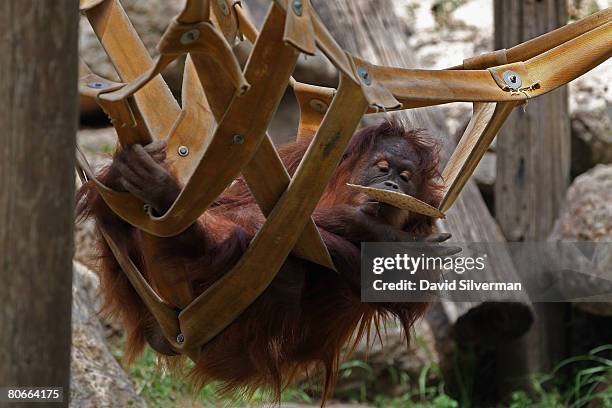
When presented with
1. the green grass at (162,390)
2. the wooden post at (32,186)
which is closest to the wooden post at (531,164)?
the green grass at (162,390)

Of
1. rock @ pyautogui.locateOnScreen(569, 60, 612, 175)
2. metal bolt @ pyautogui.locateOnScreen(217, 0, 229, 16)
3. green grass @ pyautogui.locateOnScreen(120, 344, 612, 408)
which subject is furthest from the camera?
rock @ pyautogui.locateOnScreen(569, 60, 612, 175)

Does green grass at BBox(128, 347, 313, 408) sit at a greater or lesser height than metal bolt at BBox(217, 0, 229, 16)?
lesser

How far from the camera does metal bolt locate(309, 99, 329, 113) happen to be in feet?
A: 11.3

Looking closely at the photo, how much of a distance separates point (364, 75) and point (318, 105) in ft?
3.15

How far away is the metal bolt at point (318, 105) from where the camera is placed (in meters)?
3.43

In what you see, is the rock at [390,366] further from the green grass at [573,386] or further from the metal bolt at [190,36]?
the metal bolt at [190,36]

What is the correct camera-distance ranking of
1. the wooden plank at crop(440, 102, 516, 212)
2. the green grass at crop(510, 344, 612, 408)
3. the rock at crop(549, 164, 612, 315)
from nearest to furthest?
the wooden plank at crop(440, 102, 516, 212), the green grass at crop(510, 344, 612, 408), the rock at crop(549, 164, 612, 315)

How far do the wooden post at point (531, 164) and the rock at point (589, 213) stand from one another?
0.14 m

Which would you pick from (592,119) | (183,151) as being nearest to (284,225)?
(183,151)

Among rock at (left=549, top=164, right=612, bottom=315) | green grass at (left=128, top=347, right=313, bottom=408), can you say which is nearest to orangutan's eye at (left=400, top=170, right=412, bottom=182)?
green grass at (left=128, top=347, right=313, bottom=408)

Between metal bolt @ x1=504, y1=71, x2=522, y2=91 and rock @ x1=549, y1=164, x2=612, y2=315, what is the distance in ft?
9.56

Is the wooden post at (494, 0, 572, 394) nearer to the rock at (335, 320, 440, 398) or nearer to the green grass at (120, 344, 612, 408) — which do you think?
the green grass at (120, 344, 612, 408)

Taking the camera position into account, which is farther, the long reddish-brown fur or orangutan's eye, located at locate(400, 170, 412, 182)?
orangutan's eye, located at locate(400, 170, 412, 182)

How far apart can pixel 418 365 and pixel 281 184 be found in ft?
11.8
